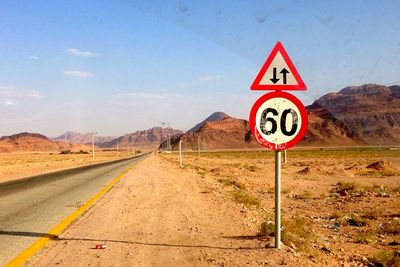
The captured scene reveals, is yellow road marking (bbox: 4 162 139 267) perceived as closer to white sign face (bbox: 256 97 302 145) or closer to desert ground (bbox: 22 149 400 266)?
desert ground (bbox: 22 149 400 266)

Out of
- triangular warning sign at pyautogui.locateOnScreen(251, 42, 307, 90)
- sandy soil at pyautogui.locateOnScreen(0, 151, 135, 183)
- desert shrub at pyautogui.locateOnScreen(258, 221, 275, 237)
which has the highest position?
triangular warning sign at pyautogui.locateOnScreen(251, 42, 307, 90)

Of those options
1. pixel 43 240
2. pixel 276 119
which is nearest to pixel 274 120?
pixel 276 119

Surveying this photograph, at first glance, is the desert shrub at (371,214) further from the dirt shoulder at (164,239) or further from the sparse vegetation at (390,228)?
the dirt shoulder at (164,239)

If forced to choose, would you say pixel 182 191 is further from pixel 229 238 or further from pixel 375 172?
pixel 375 172

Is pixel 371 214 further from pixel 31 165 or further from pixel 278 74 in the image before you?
pixel 31 165

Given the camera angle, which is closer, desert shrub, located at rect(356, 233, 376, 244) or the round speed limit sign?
the round speed limit sign

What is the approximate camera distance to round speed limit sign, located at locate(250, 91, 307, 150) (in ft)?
18.9

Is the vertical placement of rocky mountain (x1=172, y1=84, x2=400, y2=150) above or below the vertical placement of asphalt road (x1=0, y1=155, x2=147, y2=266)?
above

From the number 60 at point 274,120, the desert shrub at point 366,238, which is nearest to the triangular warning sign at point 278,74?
the number 60 at point 274,120

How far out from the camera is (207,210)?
1055cm

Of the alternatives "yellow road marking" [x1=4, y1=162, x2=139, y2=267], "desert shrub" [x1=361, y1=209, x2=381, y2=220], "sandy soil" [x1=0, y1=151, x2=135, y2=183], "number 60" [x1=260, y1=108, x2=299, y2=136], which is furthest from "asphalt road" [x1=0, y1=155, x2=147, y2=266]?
"sandy soil" [x1=0, y1=151, x2=135, y2=183]

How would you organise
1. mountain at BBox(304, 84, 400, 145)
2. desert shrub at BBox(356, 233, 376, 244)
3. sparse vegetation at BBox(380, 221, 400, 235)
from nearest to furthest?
desert shrub at BBox(356, 233, 376, 244) → sparse vegetation at BBox(380, 221, 400, 235) → mountain at BBox(304, 84, 400, 145)

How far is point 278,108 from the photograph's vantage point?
581cm

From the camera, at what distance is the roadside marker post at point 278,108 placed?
227 inches
